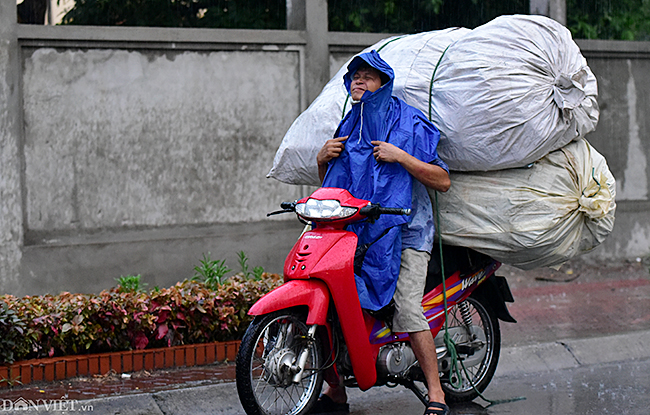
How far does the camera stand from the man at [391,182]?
404cm

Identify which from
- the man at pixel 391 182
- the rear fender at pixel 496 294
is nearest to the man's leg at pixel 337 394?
the man at pixel 391 182

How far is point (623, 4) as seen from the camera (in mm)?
10609

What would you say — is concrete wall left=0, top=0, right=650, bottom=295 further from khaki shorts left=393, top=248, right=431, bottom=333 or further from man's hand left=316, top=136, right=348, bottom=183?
khaki shorts left=393, top=248, right=431, bottom=333

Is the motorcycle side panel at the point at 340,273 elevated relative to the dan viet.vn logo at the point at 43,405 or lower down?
elevated

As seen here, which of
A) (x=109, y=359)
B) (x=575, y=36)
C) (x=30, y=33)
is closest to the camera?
(x=109, y=359)

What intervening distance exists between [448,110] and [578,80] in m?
Result: 0.82

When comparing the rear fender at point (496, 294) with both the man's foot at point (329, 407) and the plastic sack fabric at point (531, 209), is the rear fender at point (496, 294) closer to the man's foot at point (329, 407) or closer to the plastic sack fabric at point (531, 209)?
the plastic sack fabric at point (531, 209)

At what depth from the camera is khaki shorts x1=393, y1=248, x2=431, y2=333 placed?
411cm

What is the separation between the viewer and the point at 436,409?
4137mm

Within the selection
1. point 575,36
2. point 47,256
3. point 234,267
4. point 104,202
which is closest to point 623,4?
Result: point 575,36

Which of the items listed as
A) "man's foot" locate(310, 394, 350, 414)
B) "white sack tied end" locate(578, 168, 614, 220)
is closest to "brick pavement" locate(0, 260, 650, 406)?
"man's foot" locate(310, 394, 350, 414)

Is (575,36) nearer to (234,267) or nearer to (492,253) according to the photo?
(234,267)

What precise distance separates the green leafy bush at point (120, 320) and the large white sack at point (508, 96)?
7.01ft

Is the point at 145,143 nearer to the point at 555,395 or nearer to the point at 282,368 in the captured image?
the point at 282,368
